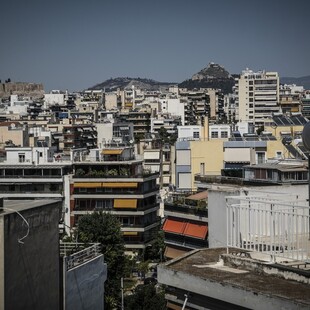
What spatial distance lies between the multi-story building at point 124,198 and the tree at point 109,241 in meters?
7.71

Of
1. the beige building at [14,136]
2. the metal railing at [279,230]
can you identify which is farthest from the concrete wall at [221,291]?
the beige building at [14,136]

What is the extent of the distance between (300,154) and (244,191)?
79.9 ft

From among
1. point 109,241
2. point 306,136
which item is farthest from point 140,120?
point 306,136

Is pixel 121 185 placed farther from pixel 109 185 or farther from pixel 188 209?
pixel 188 209

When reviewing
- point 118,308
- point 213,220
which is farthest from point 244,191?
point 118,308

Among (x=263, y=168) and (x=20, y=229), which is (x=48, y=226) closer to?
(x=20, y=229)

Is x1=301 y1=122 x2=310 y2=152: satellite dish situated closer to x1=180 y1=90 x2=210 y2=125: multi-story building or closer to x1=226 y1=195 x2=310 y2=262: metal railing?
x1=226 y1=195 x2=310 y2=262: metal railing

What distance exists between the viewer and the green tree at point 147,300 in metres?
24.2

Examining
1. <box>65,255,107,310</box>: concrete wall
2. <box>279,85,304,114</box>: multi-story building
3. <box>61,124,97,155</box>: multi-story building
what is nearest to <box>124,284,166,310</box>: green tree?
<box>65,255,107,310</box>: concrete wall

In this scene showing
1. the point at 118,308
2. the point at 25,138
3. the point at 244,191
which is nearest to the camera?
the point at 244,191

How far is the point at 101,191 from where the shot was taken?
38906 millimetres

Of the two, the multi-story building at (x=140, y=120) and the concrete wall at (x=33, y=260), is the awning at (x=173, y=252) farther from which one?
the multi-story building at (x=140, y=120)

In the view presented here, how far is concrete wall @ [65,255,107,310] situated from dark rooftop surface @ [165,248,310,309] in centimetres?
370

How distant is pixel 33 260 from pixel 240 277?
3445 mm
